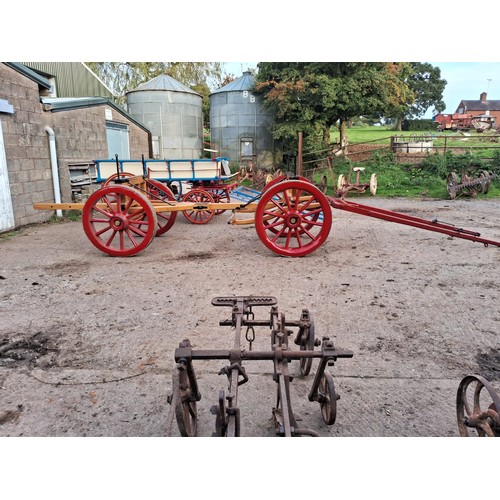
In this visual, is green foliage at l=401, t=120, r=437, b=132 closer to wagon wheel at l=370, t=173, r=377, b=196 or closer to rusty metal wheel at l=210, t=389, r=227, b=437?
wagon wheel at l=370, t=173, r=377, b=196

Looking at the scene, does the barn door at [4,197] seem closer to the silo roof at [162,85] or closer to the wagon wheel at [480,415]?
the wagon wheel at [480,415]

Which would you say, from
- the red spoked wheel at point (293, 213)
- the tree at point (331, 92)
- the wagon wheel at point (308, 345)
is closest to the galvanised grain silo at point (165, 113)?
the tree at point (331, 92)

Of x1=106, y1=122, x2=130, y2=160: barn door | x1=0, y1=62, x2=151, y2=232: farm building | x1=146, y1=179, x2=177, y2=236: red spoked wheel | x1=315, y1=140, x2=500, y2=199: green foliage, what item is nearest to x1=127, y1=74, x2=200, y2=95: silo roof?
x1=106, y1=122, x2=130, y2=160: barn door

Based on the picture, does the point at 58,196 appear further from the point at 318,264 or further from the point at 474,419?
the point at 474,419

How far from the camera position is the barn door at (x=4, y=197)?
27.8 feet

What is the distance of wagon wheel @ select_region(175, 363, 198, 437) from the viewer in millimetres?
2125

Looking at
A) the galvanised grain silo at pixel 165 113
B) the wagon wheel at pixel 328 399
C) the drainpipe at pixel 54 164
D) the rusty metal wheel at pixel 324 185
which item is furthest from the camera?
the galvanised grain silo at pixel 165 113

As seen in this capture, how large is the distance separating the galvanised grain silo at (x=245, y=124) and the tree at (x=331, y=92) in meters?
3.21

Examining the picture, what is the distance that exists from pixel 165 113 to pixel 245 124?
13.1 feet

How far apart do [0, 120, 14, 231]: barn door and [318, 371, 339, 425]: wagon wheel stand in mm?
7905

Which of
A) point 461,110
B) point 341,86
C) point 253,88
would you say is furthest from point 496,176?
point 461,110

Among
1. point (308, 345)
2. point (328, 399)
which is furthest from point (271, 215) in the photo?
point (328, 399)

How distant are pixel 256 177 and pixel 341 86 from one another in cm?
484

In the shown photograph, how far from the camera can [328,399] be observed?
8.48 feet
